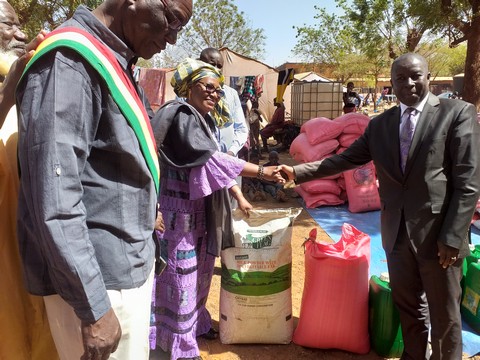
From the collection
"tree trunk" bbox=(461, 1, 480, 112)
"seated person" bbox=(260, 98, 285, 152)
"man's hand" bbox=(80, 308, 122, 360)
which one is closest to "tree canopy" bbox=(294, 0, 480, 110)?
"tree trunk" bbox=(461, 1, 480, 112)

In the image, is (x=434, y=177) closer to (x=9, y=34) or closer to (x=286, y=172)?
(x=286, y=172)

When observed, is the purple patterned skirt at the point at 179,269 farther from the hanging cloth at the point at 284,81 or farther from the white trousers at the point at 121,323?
the hanging cloth at the point at 284,81

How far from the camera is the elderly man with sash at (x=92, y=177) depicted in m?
0.98

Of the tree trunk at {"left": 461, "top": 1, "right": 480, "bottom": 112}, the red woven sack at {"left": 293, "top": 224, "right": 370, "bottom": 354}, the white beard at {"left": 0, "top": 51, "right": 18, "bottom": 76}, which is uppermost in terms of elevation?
the tree trunk at {"left": 461, "top": 1, "right": 480, "bottom": 112}

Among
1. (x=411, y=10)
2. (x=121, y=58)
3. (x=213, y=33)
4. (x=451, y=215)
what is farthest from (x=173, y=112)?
(x=213, y=33)

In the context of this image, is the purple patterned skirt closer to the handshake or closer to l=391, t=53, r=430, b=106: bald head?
the handshake

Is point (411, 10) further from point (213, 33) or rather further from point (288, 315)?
point (213, 33)

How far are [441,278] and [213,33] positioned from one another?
25.5 metres

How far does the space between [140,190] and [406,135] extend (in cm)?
153

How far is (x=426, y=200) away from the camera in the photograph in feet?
6.66

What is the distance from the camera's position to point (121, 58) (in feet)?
4.08

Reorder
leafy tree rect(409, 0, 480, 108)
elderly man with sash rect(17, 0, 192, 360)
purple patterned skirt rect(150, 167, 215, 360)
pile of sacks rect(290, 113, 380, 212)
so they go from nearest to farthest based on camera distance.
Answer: elderly man with sash rect(17, 0, 192, 360) < purple patterned skirt rect(150, 167, 215, 360) < pile of sacks rect(290, 113, 380, 212) < leafy tree rect(409, 0, 480, 108)

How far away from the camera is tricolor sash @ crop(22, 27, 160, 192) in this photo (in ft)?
3.39

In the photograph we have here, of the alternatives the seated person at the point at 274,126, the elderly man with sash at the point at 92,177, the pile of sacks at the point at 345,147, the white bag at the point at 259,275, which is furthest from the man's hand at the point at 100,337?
the seated person at the point at 274,126
